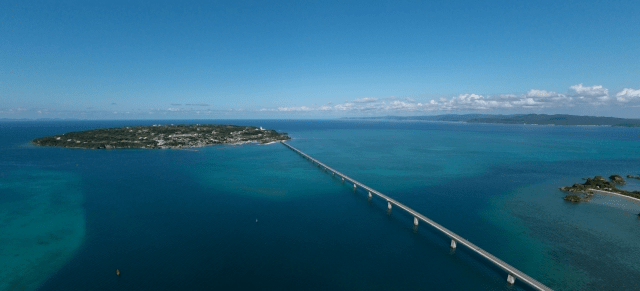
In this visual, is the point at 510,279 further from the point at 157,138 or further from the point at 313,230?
the point at 157,138

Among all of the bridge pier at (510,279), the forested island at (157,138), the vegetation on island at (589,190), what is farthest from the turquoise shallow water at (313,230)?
the forested island at (157,138)

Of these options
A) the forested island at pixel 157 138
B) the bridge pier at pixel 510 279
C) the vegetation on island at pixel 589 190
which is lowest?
the bridge pier at pixel 510 279

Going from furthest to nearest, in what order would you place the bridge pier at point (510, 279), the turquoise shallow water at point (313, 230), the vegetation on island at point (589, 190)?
the vegetation on island at point (589, 190), the turquoise shallow water at point (313, 230), the bridge pier at point (510, 279)

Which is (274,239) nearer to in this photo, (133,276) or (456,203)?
(133,276)

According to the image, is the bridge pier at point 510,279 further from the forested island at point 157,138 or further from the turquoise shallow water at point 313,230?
the forested island at point 157,138

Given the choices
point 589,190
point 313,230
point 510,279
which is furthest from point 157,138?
point 589,190

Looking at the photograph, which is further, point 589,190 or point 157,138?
point 157,138

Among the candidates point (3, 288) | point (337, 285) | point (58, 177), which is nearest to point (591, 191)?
point (337, 285)
